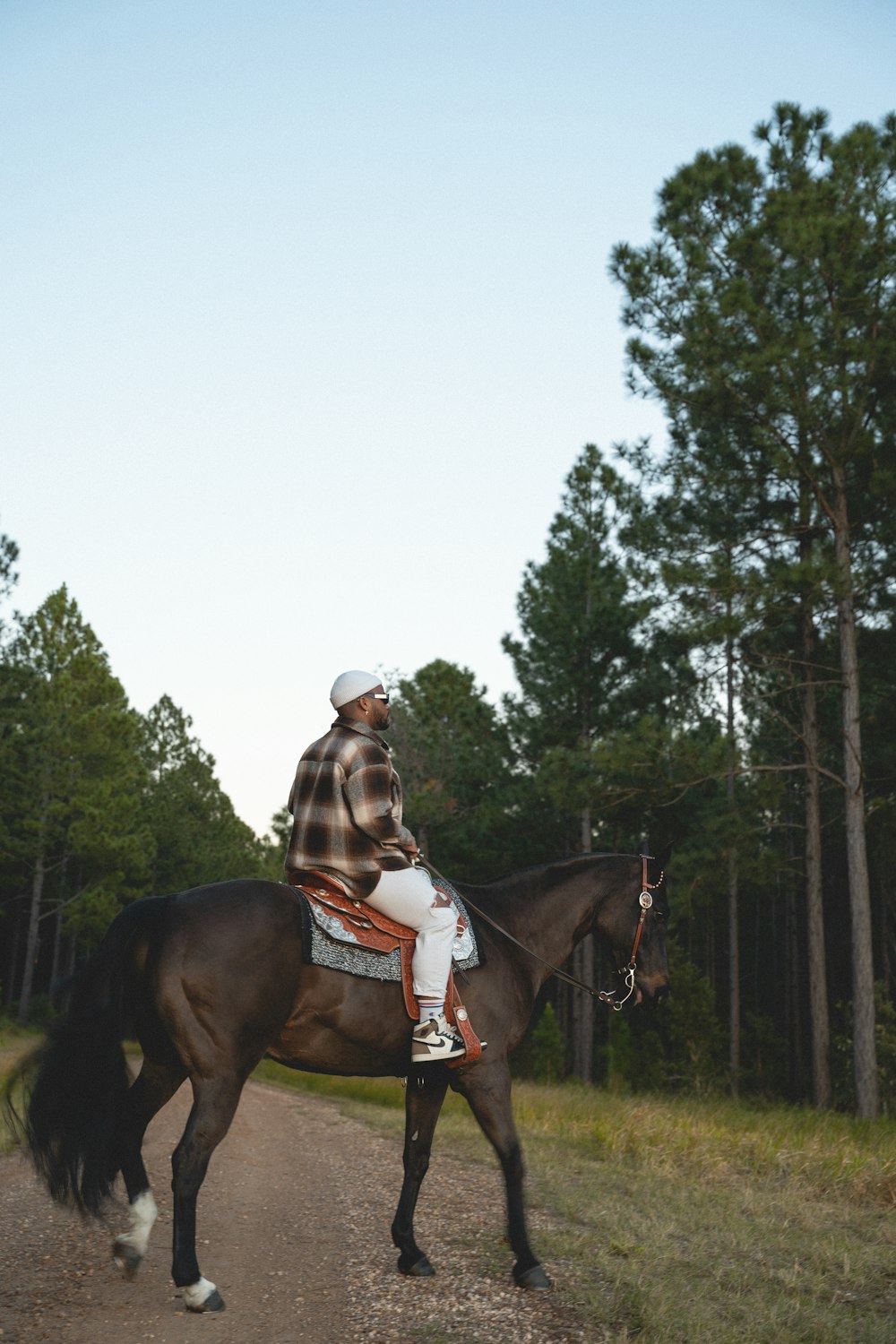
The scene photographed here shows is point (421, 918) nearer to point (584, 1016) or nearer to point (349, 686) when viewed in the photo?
point (349, 686)

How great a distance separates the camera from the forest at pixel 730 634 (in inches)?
572

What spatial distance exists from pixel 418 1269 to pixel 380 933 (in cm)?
164

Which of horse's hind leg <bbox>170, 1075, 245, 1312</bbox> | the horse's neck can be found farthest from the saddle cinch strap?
horse's hind leg <bbox>170, 1075, 245, 1312</bbox>

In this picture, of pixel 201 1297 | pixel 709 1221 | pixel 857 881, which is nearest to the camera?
pixel 201 1297

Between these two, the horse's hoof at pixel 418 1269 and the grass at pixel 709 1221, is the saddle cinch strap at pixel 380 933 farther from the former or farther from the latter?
the grass at pixel 709 1221

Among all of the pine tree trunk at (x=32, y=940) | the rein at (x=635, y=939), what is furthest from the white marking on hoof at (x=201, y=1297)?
the pine tree trunk at (x=32, y=940)

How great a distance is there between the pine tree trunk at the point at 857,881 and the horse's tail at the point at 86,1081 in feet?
38.1

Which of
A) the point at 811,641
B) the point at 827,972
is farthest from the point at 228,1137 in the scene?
the point at 827,972

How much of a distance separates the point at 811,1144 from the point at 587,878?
17.9 ft

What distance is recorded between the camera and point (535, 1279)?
16.1 ft

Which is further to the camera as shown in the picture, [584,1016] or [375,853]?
[584,1016]

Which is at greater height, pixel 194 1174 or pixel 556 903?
pixel 556 903

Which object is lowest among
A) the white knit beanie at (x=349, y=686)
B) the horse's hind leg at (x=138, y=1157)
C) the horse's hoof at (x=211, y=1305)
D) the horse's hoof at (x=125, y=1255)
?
the horse's hoof at (x=211, y=1305)

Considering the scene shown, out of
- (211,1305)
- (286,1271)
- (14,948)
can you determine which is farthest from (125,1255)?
(14,948)
